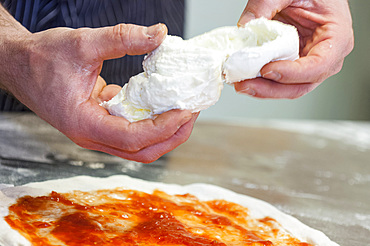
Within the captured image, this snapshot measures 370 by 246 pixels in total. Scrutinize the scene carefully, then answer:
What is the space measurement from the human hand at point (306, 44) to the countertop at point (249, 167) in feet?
1.64

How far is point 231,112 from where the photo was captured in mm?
3771

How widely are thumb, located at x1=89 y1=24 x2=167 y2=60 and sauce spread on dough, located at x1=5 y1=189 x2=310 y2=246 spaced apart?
41 cm

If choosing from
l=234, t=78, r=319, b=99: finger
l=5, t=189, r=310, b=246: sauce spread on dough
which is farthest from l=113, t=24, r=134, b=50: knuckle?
l=5, t=189, r=310, b=246: sauce spread on dough

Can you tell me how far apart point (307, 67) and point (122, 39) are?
18.5 inches

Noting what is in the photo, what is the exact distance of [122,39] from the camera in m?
0.82

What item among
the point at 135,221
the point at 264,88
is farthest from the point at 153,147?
the point at 264,88

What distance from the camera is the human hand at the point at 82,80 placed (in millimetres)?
838

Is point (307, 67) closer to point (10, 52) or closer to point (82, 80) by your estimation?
point (82, 80)

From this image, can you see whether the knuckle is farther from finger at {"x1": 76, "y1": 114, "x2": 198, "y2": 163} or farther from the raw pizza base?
the raw pizza base

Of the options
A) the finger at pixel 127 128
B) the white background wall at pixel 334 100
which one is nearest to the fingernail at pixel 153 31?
the finger at pixel 127 128

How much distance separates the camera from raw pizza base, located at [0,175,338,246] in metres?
1.01

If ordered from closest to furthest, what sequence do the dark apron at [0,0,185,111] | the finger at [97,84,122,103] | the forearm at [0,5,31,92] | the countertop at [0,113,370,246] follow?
the forearm at [0,5,31,92] → the finger at [97,84,122,103] → the countertop at [0,113,370,246] → the dark apron at [0,0,185,111]

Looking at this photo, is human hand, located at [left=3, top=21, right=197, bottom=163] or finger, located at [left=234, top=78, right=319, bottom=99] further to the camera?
finger, located at [left=234, top=78, right=319, bottom=99]

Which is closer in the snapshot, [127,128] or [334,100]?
[127,128]
